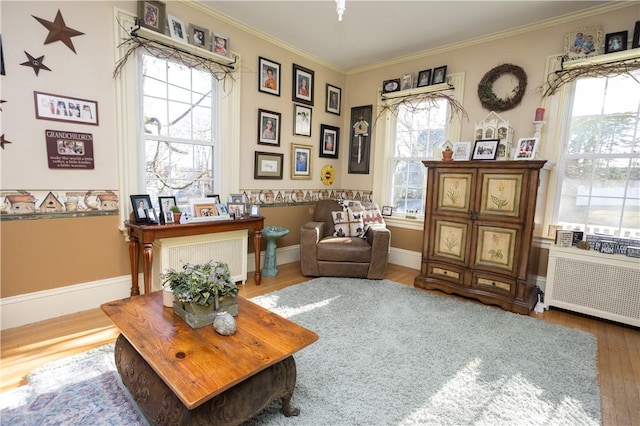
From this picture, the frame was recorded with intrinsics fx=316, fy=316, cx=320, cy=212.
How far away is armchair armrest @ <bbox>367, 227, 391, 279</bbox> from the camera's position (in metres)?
3.65

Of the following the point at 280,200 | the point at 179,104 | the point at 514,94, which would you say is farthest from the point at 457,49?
the point at 179,104

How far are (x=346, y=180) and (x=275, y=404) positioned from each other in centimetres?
364

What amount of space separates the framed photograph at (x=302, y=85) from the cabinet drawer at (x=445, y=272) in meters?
2.64

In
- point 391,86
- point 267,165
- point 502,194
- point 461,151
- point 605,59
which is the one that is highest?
point 391,86

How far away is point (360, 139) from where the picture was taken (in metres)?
4.70

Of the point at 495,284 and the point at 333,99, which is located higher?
the point at 333,99

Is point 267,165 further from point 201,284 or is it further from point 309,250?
point 201,284

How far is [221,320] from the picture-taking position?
5.04ft

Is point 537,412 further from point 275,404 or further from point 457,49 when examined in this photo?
point 457,49

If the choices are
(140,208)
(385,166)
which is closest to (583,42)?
(385,166)

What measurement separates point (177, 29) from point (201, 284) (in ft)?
8.37

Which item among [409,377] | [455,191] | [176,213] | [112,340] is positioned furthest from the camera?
Result: [455,191]

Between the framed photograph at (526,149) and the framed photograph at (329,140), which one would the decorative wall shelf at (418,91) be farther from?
the framed photograph at (526,149)

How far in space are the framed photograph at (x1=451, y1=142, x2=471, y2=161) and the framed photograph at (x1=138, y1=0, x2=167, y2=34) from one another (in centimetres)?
318
